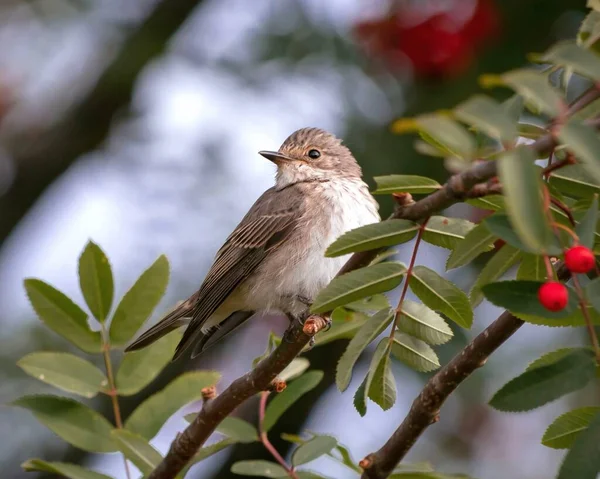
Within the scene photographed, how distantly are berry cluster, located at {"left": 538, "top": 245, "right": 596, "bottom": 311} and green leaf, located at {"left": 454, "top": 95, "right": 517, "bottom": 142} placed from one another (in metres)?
0.39

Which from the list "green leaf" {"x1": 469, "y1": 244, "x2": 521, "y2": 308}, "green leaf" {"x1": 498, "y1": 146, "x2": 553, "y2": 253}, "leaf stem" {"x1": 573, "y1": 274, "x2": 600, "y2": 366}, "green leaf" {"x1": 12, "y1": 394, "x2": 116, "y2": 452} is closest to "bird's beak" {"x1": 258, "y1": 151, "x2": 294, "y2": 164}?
"green leaf" {"x1": 12, "y1": 394, "x2": 116, "y2": 452}

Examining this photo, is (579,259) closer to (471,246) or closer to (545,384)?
(545,384)

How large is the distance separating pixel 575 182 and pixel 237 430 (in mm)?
1591

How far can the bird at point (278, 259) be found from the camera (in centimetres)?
454

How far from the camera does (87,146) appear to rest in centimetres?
673

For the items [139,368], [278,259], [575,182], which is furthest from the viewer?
[278,259]

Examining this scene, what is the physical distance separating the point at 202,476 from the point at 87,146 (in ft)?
8.01

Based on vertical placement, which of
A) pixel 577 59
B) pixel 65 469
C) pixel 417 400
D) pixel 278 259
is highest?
pixel 278 259

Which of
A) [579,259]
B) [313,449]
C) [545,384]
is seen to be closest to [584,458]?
[545,384]

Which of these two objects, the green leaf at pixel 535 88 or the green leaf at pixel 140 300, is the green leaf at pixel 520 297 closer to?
the green leaf at pixel 535 88

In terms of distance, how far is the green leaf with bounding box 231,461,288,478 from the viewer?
117 inches

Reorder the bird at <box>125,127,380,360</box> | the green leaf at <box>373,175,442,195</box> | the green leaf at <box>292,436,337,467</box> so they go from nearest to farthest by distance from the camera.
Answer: the green leaf at <box>373,175,442,195</box>
the green leaf at <box>292,436,337,467</box>
the bird at <box>125,127,380,360</box>

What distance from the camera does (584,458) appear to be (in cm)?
194

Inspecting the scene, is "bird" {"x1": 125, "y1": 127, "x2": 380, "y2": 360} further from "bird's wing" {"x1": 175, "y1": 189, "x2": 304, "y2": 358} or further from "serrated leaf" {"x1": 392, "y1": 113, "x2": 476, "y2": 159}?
"serrated leaf" {"x1": 392, "y1": 113, "x2": 476, "y2": 159}
